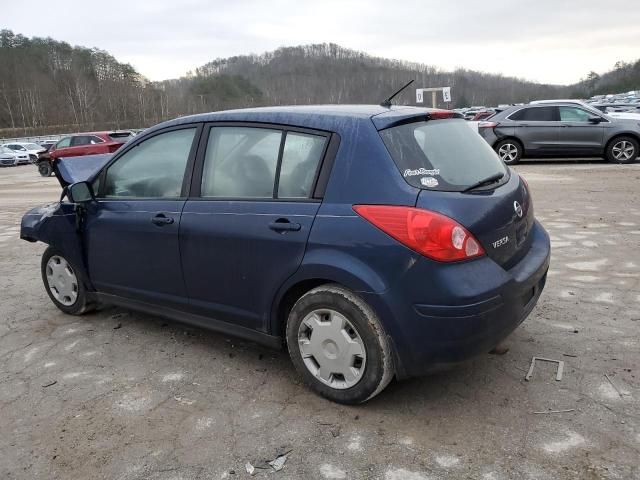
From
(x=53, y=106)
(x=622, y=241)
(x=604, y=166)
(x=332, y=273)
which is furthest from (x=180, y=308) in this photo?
(x=53, y=106)

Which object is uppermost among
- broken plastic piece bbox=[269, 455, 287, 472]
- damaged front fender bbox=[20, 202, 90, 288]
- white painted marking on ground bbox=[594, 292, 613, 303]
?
damaged front fender bbox=[20, 202, 90, 288]

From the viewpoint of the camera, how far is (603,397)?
116 inches

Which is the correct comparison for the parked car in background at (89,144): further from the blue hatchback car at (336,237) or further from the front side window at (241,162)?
the front side window at (241,162)

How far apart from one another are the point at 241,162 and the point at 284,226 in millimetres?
586

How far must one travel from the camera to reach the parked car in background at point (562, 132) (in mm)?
13219

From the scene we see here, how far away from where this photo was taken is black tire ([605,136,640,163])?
522 inches

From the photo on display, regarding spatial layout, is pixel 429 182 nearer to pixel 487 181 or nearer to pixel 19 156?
pixel 487 181

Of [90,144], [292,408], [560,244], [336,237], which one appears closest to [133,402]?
[292,408]

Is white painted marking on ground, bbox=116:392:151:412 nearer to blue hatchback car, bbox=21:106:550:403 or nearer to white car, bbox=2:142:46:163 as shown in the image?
A: blue hatchback car, bbox=21:106:550:403

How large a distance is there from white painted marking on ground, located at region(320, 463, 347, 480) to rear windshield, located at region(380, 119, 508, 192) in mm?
1389

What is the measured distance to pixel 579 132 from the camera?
1340 centimetres

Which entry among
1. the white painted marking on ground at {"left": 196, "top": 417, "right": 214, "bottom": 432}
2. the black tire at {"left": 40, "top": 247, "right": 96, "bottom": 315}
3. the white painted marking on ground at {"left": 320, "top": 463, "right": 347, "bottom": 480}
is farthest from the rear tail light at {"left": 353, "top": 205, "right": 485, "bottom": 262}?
the black tire at {"left": 40, "top": 247, "right": 96, "bottom": 315}

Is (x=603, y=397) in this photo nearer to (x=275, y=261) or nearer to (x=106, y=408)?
(x=275, y=261)

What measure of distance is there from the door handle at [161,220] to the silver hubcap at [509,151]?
1203 cm
